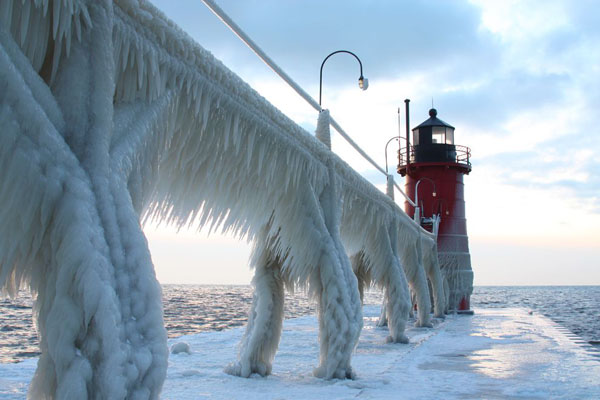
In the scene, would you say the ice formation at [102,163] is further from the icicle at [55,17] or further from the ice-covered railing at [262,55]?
the ice-covered railing at [262,55]

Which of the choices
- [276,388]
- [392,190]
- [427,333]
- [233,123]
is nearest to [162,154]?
[233,123]

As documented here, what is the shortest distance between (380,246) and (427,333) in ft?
15.8

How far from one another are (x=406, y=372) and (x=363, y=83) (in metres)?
7.19

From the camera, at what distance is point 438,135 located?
82.6ft

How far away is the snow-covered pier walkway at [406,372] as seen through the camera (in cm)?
559

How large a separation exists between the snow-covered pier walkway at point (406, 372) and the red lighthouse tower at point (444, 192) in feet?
37.7

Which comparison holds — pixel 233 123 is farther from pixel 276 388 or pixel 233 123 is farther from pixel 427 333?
pixel 427 333

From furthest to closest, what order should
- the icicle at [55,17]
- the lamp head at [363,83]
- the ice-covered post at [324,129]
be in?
the lamp head at [363,83]
the ice-covered post at [324,129]
the icicle at [55,17]

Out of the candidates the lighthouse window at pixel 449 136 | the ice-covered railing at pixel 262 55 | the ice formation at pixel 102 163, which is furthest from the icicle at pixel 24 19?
the lighthouse window at pixel 449 136

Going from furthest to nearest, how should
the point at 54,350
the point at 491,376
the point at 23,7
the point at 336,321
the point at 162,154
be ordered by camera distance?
the point at 491,376
the point at 336,321
the point at 162,154
the point at 23,7
the point at 54,350

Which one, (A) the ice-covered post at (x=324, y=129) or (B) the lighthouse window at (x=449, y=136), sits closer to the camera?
(A) the ice-covered post at (x=324, y=129)

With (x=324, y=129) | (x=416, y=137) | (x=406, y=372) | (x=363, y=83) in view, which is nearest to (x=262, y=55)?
(x=324, y=129)

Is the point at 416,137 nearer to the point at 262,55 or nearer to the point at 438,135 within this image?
the point at 438,135

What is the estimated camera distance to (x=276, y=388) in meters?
5.89
